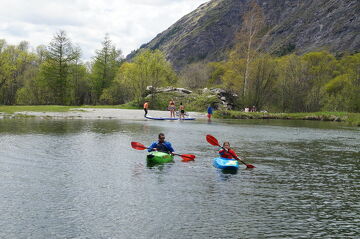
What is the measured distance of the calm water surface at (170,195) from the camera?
967cm

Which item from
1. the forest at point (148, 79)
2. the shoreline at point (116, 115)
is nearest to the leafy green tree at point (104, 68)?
the forest at point (148, 79)

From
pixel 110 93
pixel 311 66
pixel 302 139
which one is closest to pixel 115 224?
pixel 302 139

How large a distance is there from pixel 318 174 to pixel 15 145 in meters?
17.9

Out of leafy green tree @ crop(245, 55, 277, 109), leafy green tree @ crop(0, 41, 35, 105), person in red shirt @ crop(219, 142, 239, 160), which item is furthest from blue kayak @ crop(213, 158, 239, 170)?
leafy green tree @ crop(0, 41, 35, 105)

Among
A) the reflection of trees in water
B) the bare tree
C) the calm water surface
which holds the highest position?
the bare tree

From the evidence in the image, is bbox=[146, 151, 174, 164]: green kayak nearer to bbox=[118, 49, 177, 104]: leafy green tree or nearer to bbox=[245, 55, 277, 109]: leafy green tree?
bbox=[245, 55, 277, 109]: leafy green tree

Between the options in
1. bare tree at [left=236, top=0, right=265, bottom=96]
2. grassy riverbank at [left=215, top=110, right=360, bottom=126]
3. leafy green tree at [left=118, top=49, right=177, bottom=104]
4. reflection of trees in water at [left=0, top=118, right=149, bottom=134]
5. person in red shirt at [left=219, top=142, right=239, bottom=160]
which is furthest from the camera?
leafy green tree at [left=118, top=49, right=177, bottom=104]

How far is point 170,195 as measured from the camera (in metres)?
12.7

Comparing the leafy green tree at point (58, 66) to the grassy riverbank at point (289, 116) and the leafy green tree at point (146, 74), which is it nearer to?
the leafy green tree at point (146, 74)

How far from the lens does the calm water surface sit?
381 inches

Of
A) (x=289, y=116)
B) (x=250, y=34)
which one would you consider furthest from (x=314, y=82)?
(x=250, y=34)

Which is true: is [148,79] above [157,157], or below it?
above

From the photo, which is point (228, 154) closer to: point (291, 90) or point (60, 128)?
point (60, 128)

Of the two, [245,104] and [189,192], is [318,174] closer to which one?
[189,192]
